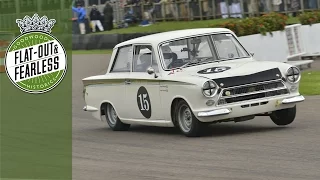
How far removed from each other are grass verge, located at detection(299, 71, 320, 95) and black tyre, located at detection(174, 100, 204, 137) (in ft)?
19.5

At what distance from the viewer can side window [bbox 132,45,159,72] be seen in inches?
527

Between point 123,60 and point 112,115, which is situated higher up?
point 123,60

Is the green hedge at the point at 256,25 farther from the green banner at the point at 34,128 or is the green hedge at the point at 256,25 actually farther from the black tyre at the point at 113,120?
the black tyre at the point at 113,120

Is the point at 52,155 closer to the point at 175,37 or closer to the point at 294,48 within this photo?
the point at 175,37

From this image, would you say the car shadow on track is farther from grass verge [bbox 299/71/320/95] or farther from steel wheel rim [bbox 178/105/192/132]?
grass verge [bbox 299/71/320/95]

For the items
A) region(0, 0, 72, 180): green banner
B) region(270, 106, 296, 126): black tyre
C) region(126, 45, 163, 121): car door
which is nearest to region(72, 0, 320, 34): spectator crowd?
region(0, 0, 72, 180): green banner

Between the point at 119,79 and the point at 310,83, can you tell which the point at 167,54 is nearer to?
the point at 119,79

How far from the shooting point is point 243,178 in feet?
29.2

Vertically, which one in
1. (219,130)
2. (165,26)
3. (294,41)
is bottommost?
(219,130)

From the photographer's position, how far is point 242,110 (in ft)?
39.9

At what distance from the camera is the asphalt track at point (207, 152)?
9.42 meters

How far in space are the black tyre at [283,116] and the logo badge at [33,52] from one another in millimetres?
3449

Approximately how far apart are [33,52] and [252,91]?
3223 mm

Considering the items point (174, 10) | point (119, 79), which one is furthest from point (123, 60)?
point (174, 10)
